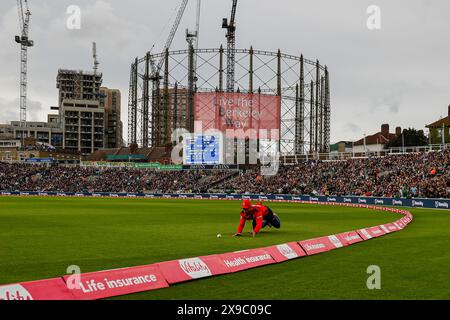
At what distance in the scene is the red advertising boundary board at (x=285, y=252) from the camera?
46.6ft

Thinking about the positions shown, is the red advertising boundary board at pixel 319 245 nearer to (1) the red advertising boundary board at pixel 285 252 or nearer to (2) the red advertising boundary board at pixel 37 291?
(1) the red advertising boundary board at pixel 285 252

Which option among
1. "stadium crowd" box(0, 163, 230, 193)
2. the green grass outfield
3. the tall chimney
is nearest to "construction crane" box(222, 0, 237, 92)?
"stadium crowd" box(0, 163, 230, 193)

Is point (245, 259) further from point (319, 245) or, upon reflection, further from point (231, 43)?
point (231, 43)

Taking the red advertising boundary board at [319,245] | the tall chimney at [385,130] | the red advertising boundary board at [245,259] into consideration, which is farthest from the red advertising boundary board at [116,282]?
the tall chimney at [385,130]

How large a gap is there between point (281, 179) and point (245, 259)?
220ft

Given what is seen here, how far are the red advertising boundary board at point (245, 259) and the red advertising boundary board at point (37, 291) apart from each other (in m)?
4.42

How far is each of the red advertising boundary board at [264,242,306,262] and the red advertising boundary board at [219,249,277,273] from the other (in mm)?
214

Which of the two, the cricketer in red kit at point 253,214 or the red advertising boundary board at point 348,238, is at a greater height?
the cricketer in red kit at point 253,214

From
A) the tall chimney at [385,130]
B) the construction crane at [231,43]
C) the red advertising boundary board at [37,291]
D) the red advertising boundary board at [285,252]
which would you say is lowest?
the red advertising boundary board at [285,252]

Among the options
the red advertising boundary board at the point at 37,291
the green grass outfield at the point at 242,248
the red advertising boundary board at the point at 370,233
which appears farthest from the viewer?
the red advertising boundary board at the point at 370,233

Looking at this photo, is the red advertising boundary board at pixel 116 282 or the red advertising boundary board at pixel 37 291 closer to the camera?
the red advertising boundary board at pixel 37 291
